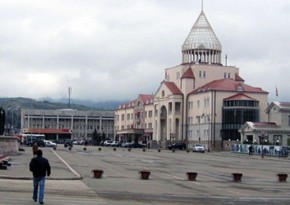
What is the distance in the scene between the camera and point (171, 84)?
15575cm

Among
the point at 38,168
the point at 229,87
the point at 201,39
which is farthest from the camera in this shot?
the point at 201,39

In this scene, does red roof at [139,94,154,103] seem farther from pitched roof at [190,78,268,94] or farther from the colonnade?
pitched roof at [190,78,268,94]

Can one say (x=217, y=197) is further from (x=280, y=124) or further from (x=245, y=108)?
(x=245, y=108)

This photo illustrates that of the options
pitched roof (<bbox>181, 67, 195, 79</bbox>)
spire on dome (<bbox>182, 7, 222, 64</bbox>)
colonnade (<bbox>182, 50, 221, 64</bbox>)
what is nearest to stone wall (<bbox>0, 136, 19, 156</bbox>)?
pitched roof (<bbox>181, 67, 195, 79</bbox>)

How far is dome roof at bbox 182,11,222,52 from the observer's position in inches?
6078

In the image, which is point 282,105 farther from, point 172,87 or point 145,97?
point 145,97

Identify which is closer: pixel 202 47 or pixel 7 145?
pixel 7 145

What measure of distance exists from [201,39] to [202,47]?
2.52 meters

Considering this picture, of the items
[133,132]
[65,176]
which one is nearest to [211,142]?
[133,132]

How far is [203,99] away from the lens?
466 ft

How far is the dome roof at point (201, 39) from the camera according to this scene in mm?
154375

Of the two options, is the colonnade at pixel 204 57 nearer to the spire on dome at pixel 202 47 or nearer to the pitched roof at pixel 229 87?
the spire on dome at pixel 202 47

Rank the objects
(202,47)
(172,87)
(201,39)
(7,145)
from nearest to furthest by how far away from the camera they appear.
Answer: (7,145)
(172,87)
(202,47)
(201,39)

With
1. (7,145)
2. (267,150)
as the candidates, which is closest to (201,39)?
(267,150)
